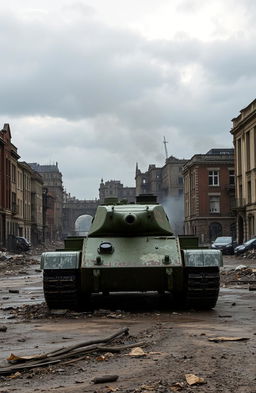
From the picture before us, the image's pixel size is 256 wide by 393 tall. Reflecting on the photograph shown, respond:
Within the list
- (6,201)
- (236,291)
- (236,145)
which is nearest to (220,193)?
(236,145)

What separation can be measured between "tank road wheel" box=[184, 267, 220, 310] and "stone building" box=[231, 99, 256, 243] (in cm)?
4094

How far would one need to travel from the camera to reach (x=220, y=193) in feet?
247

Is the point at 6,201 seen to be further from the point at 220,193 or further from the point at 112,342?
the point at 112,342

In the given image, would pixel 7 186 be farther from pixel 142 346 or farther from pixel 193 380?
pixel 193 380

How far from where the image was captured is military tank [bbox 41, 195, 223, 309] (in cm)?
1200

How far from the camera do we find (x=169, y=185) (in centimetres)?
11419

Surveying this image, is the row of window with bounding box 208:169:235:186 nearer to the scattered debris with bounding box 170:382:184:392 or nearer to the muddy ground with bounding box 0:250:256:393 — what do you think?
the muddy ground with bounding box 0:250:256:393

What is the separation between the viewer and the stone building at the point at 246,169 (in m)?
53.6

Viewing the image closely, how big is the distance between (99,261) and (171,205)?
91.4 m

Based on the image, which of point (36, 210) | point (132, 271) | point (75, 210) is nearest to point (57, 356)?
point (132, 271)

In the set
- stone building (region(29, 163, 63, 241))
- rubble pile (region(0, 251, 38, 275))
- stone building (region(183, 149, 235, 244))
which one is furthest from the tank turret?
stone building (region(29, 163, 63, 241))

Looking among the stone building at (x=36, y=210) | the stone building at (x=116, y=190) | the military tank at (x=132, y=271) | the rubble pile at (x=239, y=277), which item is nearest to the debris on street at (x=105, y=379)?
the military tank at (x=132, y=271)

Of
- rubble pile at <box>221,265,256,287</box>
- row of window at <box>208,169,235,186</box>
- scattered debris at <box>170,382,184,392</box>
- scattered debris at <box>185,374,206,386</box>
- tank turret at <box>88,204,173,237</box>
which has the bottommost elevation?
scattered debris at <box>170,382,184,392</box>

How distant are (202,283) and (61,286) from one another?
8.26ft
